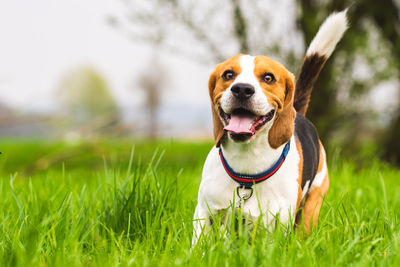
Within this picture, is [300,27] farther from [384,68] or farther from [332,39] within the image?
[332,39]

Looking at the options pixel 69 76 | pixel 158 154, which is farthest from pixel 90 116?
pixel 158 154

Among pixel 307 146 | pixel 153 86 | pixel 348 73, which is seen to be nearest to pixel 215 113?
pixel 307 146

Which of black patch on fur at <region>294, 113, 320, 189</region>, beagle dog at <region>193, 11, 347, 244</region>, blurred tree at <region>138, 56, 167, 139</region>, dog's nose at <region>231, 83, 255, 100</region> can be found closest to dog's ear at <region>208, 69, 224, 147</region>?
beagle dog at <region>193, 11, 347, 244</region>

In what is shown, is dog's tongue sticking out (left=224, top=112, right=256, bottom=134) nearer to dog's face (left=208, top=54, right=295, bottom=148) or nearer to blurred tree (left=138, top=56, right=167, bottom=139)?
dog's face (left=208, top=54, right=295, bottom=148)

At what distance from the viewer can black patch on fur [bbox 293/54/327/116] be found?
3.25 metres

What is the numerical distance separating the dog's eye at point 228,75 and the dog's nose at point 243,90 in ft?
0.64

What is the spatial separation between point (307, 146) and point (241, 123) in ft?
2.70

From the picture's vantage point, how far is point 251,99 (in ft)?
7.60

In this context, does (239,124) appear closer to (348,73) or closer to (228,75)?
(228,75)

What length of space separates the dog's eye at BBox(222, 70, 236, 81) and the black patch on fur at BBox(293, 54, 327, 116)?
103 centimetres

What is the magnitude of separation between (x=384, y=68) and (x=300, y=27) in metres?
1.64

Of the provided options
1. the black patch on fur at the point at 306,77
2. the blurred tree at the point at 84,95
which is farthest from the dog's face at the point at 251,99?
the blurred tree at the point at 84,95

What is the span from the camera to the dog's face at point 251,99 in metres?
2.32

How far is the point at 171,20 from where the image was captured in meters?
7.64
